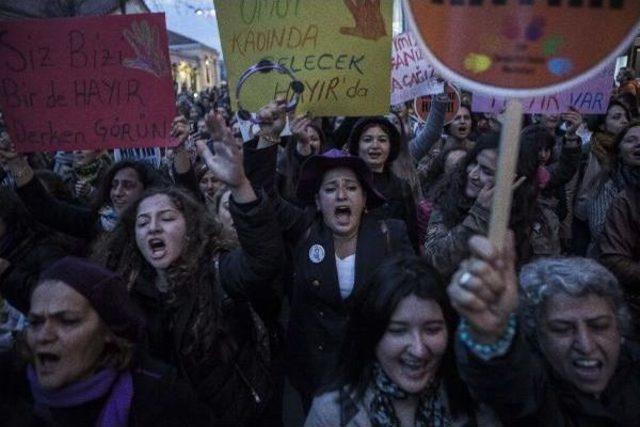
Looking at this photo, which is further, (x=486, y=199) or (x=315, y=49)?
(x=315, y=49)

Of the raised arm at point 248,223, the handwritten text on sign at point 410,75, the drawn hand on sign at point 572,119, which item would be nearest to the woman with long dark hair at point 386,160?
the handwritten text on sign at point 410,75

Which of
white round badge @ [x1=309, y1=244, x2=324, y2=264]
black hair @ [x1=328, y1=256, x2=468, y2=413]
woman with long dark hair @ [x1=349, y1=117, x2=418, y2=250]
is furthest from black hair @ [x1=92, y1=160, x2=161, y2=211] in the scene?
black hair @ [x1=328, y1=256, x2=468, y2=413]

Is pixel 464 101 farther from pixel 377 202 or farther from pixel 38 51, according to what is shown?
pixel 38 51

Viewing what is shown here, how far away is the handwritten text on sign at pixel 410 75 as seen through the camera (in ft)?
18.6

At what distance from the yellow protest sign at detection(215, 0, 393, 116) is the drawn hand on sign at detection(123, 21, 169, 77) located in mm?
491

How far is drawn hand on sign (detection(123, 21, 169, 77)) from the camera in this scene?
11.2 ft

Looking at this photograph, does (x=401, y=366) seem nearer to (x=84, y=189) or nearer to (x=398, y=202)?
(x=398, y=202)

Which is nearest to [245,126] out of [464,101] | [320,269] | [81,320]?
[320,269]

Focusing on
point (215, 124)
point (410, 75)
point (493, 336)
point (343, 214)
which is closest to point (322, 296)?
point (343, 214)

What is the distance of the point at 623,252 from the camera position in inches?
123

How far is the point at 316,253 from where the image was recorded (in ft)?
9.46

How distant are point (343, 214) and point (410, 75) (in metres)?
3.14

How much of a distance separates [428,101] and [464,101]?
2.96 feet

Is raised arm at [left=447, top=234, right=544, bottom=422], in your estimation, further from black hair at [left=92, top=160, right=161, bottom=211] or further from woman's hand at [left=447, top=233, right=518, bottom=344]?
black hair at [left=92, top=160, right=161, bottom=211]
